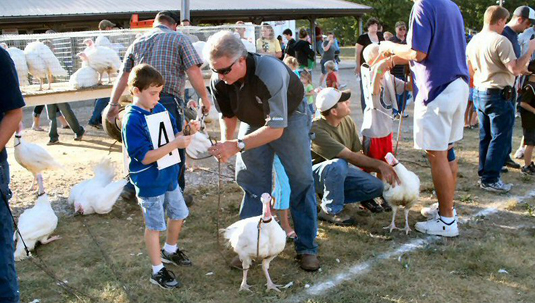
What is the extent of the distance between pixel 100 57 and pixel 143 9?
38.4 ft

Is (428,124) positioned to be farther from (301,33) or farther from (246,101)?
(301,33)

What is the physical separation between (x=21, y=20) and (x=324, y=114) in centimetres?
1456

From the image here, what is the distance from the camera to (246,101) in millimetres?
3844

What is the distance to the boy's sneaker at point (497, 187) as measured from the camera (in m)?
6.04

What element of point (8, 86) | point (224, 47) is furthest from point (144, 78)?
point (8, 86)

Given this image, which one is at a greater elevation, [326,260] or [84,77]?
[84,77]

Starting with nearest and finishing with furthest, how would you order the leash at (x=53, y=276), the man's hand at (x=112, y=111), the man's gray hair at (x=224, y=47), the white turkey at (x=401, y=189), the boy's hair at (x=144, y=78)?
the man's gray hair at (x=224, y=47), the boy's hair at (x=144, y=78), the leash at (x=53, y=276), the white turkey at (x=401, y=189), the man's hand at (x=112, y=111)

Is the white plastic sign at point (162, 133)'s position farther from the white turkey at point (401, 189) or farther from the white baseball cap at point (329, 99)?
the white turkey at point (401, 189)

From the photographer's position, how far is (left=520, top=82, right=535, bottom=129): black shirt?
22.0 feet

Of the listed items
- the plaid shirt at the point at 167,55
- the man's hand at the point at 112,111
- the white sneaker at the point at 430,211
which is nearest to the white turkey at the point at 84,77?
the man's hand at the point at 112,111

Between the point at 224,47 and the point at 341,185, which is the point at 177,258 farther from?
the point at 224,47

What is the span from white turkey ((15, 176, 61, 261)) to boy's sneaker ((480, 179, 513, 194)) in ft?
15.3

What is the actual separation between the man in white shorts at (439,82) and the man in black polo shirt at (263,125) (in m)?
1.18

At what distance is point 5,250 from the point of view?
3047mm
